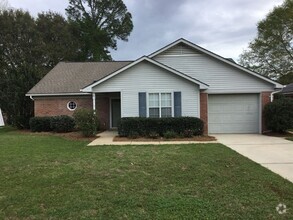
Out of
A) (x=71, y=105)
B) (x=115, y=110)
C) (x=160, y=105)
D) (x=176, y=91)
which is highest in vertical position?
(x=176, y=91)

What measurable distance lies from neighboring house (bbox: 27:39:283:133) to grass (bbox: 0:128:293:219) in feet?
22.1

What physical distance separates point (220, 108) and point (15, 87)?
14.2m

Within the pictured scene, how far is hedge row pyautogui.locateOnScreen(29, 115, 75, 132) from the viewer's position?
18.3 metres

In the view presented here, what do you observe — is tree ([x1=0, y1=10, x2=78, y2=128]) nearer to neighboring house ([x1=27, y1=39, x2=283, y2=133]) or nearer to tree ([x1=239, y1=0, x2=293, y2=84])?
neighboring house ([x1=27, y1=39, x2=283, y2=133])

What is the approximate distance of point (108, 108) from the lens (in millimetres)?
20516

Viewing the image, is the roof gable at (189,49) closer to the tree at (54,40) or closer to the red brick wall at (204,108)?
the red brick wall at (204,108)

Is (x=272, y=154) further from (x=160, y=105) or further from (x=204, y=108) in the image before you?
(x=204, y=108)

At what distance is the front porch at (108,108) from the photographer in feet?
66.8

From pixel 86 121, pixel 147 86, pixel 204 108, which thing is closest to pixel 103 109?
pixel 86 121

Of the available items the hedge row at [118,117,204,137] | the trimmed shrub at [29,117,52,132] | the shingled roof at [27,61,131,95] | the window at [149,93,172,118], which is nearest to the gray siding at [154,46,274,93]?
the window at [149,93,172,118]

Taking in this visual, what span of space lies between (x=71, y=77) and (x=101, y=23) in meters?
26.7

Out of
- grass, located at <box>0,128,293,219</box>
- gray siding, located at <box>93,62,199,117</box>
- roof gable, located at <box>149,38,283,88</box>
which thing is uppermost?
roof gable, located at <box>149,38,283,88</box>

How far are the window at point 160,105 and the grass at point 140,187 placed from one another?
638 cm

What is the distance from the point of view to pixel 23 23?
123ft
